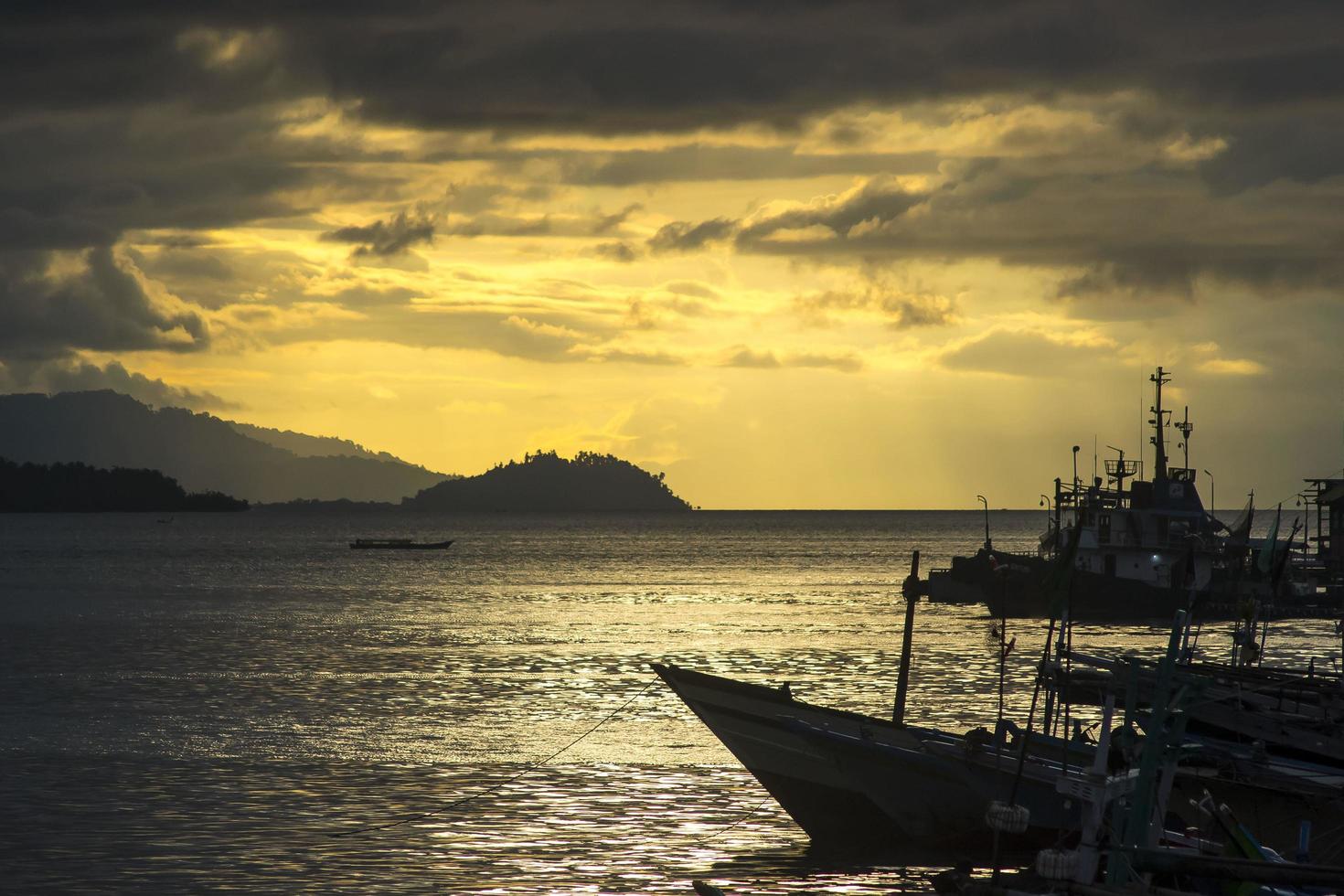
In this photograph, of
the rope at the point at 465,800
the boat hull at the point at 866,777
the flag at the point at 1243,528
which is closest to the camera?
the boat hull at the point at 866,777

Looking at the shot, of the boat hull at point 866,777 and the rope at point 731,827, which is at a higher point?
the boat hull at point 866,777

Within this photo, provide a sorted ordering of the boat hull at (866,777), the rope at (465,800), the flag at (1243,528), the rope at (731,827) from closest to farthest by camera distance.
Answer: the boat hull at (866,777)
the rope at (731,827)
the rope at (465,800)
the flag at (1243,528)

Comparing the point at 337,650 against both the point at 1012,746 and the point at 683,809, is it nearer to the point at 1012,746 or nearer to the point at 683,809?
the point at 683,809

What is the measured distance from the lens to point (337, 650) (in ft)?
222

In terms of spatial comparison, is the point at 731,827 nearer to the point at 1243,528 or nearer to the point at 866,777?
the point at 866,777

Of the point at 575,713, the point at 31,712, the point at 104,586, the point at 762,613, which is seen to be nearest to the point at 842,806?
the point at 575,713

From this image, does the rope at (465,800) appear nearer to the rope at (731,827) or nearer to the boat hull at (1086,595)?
the rope at (731,827)

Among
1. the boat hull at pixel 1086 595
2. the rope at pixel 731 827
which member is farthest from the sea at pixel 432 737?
the boat hull at pixel 1086 595

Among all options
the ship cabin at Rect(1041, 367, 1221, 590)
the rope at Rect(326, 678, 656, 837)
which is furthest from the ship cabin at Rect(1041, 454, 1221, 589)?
the rope at Rect(326, 678, 656, 837)

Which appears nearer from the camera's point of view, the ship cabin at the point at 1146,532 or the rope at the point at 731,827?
the rope at the point at 731,827

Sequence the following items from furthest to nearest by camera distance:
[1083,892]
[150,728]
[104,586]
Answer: [104,586]
[150,728]
[1083,892]

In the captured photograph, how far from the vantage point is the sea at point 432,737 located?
85.3 feet

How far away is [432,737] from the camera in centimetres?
4075

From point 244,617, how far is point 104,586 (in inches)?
1520
